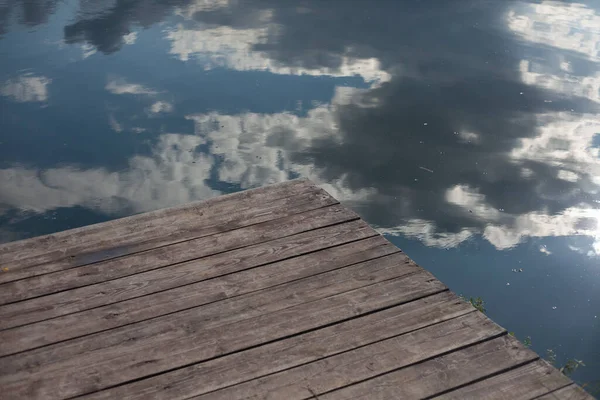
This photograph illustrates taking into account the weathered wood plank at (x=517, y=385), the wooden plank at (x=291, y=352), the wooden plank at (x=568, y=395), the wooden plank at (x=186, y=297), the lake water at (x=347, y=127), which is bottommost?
the lake water at (x=347, y=127)

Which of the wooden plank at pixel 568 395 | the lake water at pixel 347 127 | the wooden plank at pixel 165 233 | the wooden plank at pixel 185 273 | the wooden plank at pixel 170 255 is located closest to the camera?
the wooden plank at pixel 568 395

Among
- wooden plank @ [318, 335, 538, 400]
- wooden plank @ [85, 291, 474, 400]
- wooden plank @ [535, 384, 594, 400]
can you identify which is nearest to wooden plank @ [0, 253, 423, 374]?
wooden plank @ [85, 291, 474, 400]

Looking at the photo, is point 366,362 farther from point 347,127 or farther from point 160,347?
point 347,127

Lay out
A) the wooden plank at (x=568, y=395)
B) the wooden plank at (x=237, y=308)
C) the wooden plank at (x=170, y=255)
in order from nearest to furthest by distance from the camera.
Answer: the wooden plank at (x=568, y=395) < the wooden plank at (x=237, y=308) < the wooden plank at (x=170, y=255)

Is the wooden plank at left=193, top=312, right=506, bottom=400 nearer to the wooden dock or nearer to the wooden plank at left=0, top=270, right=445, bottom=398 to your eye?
the wooden dock

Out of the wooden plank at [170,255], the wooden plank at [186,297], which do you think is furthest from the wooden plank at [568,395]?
the wooden plank at [170,255]

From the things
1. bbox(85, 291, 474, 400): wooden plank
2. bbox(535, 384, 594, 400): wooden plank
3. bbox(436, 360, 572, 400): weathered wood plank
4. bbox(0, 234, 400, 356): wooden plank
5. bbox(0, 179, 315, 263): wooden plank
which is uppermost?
bbox(535, 384, 594, 400): wooden plank

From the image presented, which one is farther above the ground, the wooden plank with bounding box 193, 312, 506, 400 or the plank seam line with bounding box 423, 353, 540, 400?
the plank seam line with bounding box 423, 353, 540, 400

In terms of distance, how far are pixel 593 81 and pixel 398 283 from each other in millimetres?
4173

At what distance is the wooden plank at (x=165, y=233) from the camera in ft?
7.59

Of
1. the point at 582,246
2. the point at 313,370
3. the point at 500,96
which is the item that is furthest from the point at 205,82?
the point at 313,370

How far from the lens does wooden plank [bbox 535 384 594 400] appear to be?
70.9 inches

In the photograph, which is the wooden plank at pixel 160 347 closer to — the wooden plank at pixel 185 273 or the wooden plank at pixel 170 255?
the wooden plank at pixel 185 273

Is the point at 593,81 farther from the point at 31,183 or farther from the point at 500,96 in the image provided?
the point at 31,183
